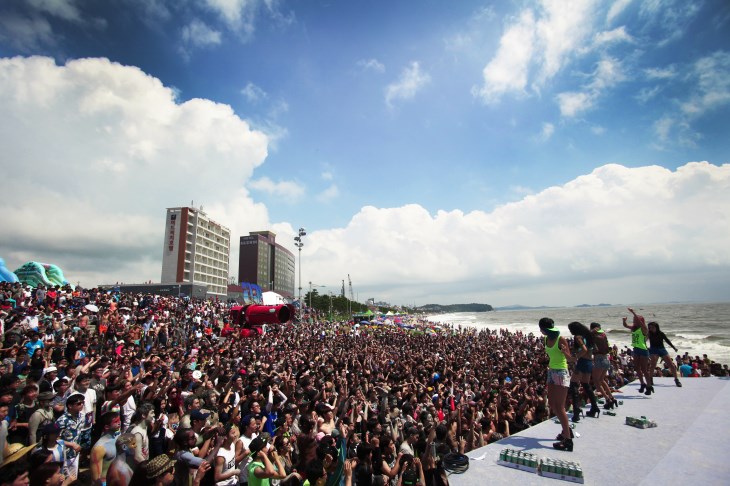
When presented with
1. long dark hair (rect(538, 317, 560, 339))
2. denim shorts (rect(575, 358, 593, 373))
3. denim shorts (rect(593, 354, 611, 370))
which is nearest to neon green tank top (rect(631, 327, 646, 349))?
denim shorts (rect(593, 354, 611, 370))

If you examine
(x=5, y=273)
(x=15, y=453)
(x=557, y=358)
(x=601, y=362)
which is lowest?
(x=15, y=453)

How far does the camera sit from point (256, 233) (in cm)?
12850

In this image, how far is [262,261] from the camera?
123750 mm

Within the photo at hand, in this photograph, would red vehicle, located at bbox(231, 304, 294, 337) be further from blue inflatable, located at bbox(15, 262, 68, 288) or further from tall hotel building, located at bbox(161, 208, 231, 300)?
tall hotel building, located at bbox(161, 208, 231, 300)

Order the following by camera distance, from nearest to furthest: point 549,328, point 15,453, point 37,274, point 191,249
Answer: point 15,453, point 549,328, point 37,274, point 191,249

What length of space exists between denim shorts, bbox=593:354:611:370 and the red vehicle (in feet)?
48.1

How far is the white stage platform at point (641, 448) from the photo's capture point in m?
3.62

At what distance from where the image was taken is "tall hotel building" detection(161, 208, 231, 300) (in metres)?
75.5

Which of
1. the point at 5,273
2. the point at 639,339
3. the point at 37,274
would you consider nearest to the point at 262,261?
the point at 37,274

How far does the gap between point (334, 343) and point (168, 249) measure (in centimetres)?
6748

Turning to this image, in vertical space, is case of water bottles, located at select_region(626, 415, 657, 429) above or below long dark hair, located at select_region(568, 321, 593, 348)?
below

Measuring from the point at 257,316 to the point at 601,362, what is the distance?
17.3m

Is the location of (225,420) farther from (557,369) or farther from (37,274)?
(37,274)

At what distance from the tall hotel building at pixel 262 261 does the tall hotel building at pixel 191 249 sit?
27186mm
